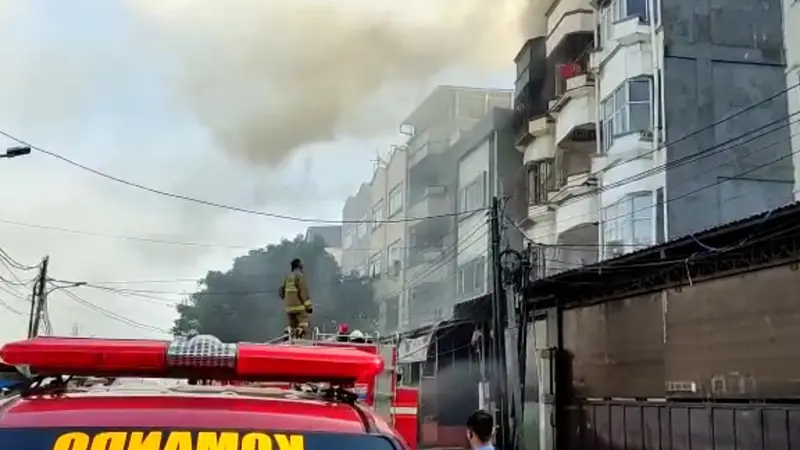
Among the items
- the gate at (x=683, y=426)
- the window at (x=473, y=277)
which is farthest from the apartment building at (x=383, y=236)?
the gate at (x=683, y=426)

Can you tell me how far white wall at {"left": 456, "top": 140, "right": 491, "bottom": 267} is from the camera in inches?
1351

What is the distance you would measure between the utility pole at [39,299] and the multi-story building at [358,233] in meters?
21.7

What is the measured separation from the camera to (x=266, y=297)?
42094 millimetres

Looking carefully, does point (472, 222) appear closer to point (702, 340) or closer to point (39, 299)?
point (39, 299)

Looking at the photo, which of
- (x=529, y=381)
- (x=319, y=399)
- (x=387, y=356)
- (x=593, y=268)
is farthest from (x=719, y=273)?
(x=319, y=399)

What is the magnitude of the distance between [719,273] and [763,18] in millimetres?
12513

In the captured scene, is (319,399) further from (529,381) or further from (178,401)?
(529,381)

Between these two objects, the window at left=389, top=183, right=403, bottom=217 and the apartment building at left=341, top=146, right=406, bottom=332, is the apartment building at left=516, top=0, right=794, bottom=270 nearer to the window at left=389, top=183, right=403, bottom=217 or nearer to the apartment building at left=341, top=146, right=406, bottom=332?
the apartment building at left=341, top=146, right=406, bottom=332

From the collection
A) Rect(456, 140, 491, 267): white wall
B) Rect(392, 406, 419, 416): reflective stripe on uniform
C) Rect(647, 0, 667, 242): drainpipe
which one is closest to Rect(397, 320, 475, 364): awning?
Rect(647, 0, 667, 242): drainpipe

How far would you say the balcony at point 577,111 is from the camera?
951 inches

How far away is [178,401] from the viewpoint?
2418 mm

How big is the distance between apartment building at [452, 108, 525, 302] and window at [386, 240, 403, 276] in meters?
7.15

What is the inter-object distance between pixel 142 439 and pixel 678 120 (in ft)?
67.4

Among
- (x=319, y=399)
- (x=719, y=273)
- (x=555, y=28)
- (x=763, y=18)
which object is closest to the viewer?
(x=319, y=399)
